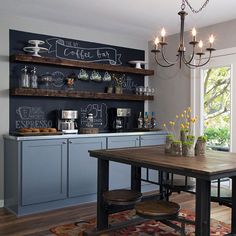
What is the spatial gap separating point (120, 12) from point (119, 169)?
6.85 ft

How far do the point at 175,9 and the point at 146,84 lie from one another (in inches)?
72.7

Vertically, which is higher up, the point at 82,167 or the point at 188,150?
the point at 188,150

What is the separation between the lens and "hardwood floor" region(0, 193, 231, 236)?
3326 mm

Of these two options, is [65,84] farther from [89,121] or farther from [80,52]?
[89,121]

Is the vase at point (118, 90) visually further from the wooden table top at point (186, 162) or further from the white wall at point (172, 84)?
the wooden table top at point (186, 162)

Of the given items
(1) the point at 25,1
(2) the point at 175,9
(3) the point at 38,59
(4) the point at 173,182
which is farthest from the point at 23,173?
(2) the point at 175,9

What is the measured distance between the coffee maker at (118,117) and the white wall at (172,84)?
631 millimetres

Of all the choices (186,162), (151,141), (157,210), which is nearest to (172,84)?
(151,141)

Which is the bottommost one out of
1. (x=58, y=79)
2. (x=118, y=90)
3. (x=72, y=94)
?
(x=72, y=94)

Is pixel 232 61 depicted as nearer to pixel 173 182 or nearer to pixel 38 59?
pixel 173 182

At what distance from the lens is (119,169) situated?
4621mm

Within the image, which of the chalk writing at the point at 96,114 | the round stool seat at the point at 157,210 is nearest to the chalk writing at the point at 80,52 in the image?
the chalk writing at the point at 96,114

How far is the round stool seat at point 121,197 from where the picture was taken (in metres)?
2.86

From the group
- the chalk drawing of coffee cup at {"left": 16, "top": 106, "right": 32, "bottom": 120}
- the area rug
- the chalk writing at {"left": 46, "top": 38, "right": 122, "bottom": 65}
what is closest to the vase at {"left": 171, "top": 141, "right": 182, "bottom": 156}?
the area rug
